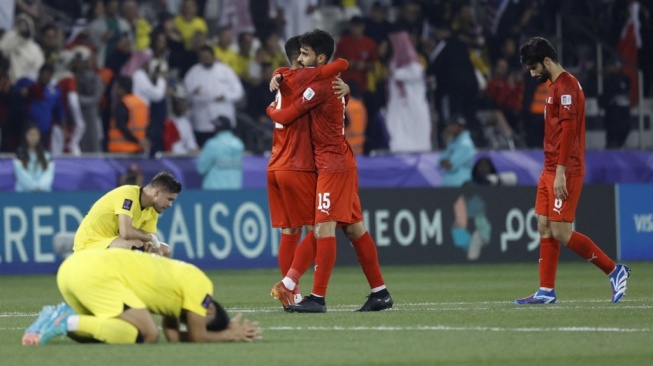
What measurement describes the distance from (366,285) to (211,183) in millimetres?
5971

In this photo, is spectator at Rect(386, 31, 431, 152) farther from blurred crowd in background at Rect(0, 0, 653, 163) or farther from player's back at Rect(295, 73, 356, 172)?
player's back at Rect(295, 73, 356, 172)

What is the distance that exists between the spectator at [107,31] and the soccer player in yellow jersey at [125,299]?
49.1 ft

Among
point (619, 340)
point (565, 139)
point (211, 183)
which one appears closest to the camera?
point (619, 340)

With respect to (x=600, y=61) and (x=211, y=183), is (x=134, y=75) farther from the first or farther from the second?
(x=600, y=61)

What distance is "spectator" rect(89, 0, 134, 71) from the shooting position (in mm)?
24719

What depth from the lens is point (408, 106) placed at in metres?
25.5

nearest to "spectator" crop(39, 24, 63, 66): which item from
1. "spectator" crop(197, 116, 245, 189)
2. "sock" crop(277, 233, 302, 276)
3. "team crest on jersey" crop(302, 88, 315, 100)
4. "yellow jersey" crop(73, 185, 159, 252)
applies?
"spectator" crop(197, 116, 245, 189)

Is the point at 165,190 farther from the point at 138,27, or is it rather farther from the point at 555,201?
the point at 138,27

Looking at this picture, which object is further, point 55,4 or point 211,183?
point 55,4

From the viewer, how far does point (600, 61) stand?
27.3 m

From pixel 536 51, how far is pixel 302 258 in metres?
2.74

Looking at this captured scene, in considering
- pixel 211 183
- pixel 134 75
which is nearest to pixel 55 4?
pixel 134 75

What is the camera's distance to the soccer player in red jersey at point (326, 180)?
12.7m

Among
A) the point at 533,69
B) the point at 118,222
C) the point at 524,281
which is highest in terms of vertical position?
the point at 533,69
